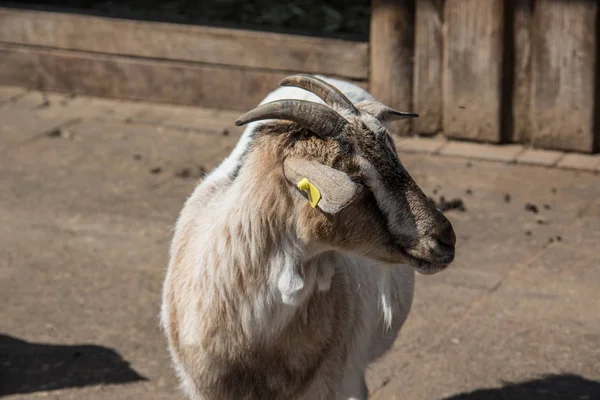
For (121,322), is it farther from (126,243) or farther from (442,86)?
(442,86)

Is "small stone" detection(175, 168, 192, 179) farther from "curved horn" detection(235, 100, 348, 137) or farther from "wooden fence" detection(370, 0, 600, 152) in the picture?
"curved horn" detection(235, 100, 348, 137)

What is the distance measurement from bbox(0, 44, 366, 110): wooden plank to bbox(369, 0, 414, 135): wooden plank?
28 centimetres

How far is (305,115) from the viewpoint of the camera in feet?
12.1

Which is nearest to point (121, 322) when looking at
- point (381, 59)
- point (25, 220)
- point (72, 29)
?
point (25, 220)

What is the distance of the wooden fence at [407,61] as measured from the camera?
7.90 m

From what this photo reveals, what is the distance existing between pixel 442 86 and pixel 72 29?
10.7 ft

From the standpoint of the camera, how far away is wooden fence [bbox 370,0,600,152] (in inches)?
308

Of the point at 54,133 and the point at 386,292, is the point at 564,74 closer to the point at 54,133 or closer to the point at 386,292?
the point at 54,133

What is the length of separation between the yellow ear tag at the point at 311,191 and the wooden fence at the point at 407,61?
460cm

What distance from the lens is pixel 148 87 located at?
9492mm

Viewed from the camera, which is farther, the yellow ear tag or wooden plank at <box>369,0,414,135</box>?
wooden plank at <box>369,0,414,135</box>

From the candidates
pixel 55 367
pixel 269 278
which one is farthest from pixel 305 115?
pixel 55 367

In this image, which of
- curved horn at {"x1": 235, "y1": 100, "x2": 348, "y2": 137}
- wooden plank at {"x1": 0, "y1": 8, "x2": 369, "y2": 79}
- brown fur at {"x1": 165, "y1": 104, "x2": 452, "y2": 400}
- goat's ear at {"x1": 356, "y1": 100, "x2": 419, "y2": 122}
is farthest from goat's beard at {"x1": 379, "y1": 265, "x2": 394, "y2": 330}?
wooden plank at {"x1": 0, "y1": 8, "x2": 369, "y2": 79}

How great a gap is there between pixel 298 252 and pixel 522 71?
4644 mm
